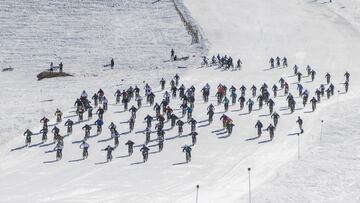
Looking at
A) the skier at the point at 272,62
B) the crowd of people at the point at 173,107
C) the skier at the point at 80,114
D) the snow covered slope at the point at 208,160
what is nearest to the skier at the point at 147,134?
the crowd of people at the point at 173,107

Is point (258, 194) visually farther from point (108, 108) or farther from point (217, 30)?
point (217, 30)

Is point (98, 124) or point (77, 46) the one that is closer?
point (98, 124)

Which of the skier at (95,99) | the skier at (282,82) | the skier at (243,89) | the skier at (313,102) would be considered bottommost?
the skier at (313,102)

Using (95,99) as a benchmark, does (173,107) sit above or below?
below

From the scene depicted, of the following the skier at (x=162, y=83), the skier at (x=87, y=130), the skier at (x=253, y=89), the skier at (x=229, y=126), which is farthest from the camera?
the skier at (x=162, y=83)

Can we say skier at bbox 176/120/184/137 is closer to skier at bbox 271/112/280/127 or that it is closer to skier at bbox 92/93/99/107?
skier at bbox 271/112/280/127

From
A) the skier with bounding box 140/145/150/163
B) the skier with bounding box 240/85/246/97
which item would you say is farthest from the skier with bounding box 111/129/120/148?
the skier with bounding box 240/85/246/97

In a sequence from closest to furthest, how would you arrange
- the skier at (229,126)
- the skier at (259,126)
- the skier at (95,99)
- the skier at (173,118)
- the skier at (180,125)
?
the skier at (259,126) → the skier at (180,125) → the skier at (229,126) → the skier at (173,118) → the skier at (95,99)

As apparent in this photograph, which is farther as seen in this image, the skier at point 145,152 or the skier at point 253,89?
the skier at point 253,89

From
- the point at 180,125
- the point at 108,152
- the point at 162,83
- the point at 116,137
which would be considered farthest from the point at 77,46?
the point at 108,152

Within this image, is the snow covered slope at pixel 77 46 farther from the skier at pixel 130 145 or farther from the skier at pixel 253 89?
the skier at pixel 130 145

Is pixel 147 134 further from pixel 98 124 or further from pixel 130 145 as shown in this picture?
pixel 98 124
